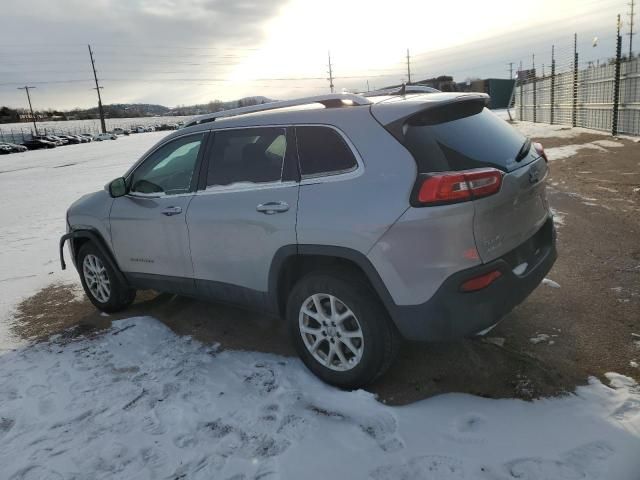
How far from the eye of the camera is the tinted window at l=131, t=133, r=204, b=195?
4.04 meters

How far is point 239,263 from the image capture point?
362 cm

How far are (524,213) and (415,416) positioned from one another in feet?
4.59

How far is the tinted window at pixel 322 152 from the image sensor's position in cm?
304

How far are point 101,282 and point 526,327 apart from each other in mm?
3987

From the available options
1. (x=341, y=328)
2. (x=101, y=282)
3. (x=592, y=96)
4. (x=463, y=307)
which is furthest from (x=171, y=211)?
(x=592, y=96)

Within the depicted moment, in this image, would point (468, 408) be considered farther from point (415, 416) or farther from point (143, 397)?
point (143, 397)

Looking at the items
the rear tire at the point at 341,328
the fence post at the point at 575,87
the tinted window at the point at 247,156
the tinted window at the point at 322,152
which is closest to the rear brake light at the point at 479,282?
the rear tire at the point at 341,328

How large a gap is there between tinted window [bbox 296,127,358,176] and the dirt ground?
1455 millimetres

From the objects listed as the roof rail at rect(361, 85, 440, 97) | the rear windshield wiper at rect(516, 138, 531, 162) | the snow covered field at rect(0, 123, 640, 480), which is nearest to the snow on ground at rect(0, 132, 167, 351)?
the snow covered field at rect(0, 123, 640, 480)

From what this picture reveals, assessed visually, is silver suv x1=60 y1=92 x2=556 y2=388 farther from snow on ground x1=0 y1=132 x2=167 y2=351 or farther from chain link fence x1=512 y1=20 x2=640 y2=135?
chain link fence x1=512 y1=20 x2=640 y2=135

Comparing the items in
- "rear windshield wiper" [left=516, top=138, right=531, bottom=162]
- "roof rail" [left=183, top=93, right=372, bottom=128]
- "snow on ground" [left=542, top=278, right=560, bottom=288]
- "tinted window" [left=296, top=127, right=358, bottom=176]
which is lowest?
"snow on ground" [left=542, top=278, right=560, bottom=288]

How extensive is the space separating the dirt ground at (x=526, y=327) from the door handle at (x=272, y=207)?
121 centimetres

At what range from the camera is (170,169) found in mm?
4281

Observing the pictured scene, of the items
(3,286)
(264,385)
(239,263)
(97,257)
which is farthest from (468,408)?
(3,286)
